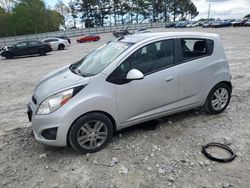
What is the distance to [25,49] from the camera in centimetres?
2184

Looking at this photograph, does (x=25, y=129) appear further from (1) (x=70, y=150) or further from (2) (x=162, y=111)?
(2) (x=162, y=111)

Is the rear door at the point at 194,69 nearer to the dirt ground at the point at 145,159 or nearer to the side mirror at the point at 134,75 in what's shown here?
the dirt ground at the point at 145,159

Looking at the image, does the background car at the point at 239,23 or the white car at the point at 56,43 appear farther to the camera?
the background car at the point at 239,23

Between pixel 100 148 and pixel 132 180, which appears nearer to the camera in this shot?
pixel 132 180

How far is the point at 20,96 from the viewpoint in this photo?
24.7 ft

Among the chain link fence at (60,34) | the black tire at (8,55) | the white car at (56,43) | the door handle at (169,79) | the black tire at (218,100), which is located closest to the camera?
the door handle at (169,79)

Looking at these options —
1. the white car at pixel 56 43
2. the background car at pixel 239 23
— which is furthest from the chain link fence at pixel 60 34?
the background car at pixel 239 23

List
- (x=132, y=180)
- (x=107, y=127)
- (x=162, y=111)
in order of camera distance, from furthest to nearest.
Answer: (x=162, y=111) → (x=107, y=127) → (x=132, y=180)

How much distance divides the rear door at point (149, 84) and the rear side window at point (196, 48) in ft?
0.95

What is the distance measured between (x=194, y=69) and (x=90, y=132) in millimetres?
2057

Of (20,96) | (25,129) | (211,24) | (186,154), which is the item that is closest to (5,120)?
(25,129)

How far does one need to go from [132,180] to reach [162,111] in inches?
56.2

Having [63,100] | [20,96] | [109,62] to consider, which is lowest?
[20,96]

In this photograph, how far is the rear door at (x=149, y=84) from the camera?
3.84 meters
